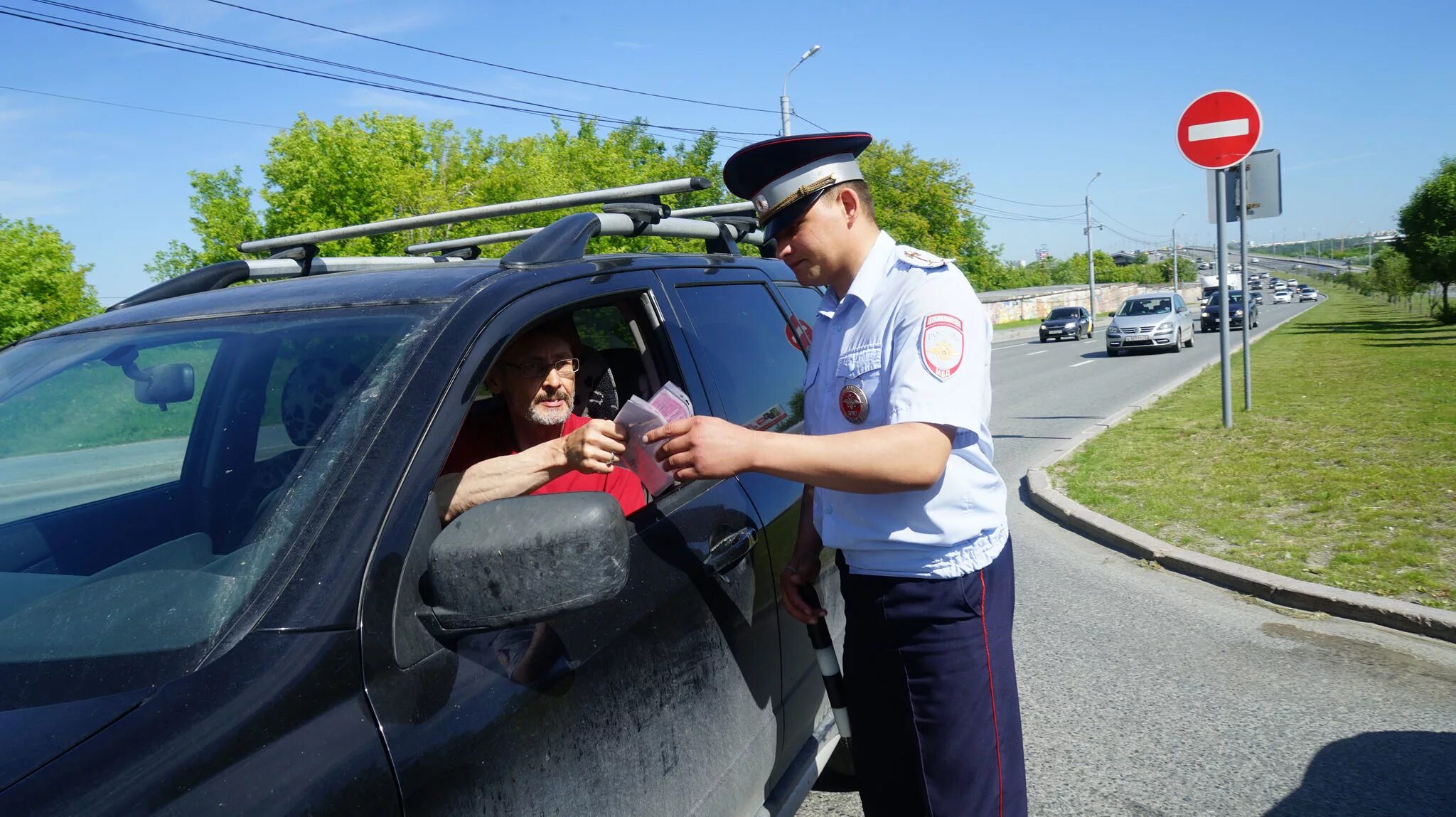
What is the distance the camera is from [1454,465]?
7.84m

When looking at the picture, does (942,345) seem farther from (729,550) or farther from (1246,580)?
(1246,580)

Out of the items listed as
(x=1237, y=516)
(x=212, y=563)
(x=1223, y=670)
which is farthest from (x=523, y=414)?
(x=1237, y=516)

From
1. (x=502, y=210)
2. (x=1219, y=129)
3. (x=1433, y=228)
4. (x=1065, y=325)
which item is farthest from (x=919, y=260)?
(x=1065, y=325)

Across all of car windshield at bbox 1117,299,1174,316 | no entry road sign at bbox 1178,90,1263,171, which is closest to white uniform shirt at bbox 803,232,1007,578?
no entry road sign at bbox 1178,90,1263,171

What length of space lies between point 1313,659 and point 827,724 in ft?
9.10

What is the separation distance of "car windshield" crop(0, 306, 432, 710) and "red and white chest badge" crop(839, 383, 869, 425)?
90cm

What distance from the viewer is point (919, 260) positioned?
219cm

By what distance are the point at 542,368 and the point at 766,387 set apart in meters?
0.76

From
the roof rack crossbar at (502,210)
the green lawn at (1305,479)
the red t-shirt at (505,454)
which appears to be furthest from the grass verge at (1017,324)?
the red t-shirt at (505,454)

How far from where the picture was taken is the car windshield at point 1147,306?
95.8 feet

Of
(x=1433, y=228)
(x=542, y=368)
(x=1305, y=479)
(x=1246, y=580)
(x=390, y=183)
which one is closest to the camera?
(x=542, y=368)

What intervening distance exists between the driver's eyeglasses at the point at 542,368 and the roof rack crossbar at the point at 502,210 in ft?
1.57

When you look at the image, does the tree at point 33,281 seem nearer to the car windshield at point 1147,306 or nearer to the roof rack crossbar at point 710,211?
the roof rack crossbar at point 710,211

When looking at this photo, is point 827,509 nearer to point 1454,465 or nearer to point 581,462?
A: point 581,462
